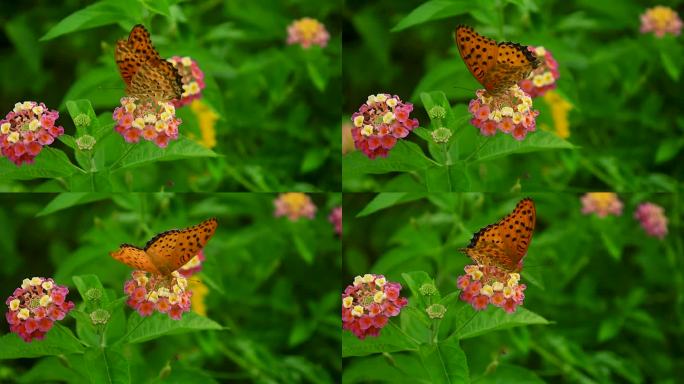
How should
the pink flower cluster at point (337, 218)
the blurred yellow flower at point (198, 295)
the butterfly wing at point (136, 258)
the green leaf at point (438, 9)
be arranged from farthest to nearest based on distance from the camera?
1. the pink flower cluster at point (337, 218)
2. the blurred yellow flower at point (198, 295)
3. the green leaf at point (438, 9)
4. the butterfly wing at point (136, 258)

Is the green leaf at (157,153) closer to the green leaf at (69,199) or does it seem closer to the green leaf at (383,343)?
the green leaf at (69,199)

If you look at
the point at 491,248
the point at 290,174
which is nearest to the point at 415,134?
the point at 491,248

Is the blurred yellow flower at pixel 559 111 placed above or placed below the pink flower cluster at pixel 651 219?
above

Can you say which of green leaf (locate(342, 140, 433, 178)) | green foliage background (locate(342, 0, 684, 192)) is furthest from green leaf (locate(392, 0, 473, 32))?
green leaf (locate(342, 140, 433, 178))

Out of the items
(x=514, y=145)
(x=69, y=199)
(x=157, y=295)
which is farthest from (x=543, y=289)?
(x=69, y=199)

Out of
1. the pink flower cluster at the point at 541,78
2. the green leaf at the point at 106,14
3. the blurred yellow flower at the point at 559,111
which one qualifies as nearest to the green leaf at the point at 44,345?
the green leaf at the point at 106,14

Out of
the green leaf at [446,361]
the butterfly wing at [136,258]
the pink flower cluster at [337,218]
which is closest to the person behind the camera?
the butterfly wing at [136,258]

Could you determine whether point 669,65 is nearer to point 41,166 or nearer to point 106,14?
point 106,14
